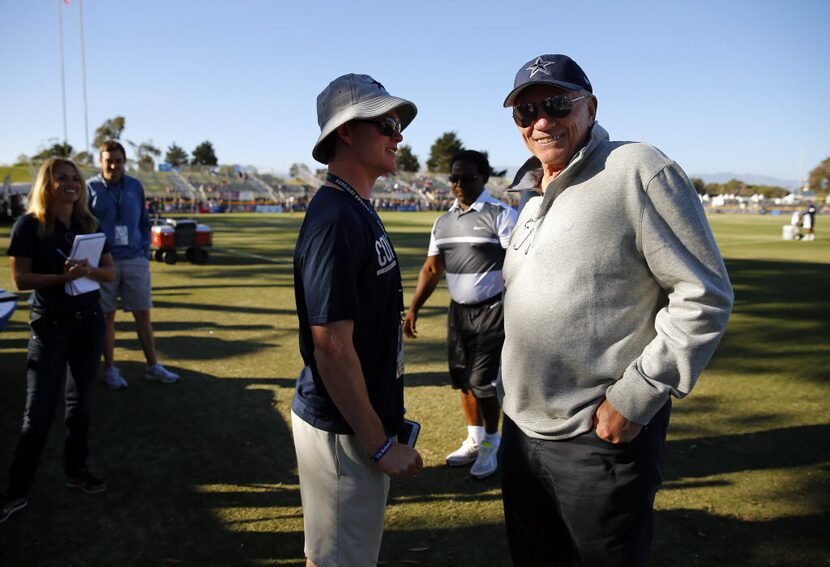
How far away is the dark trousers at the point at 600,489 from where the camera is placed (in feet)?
6.86

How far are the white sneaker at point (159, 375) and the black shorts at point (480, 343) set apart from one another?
3.39 m

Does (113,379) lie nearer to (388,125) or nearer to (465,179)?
(465,179)

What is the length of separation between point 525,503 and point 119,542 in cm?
247

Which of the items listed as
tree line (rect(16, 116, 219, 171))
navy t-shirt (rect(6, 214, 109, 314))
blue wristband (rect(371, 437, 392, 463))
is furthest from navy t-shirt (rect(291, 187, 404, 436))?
tree line (rect(16, 116, 219, 171))

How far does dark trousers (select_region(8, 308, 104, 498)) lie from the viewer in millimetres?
3668

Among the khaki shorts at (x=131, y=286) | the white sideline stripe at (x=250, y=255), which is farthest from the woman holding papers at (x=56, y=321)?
the white sideline stripe at (x=250, y=255)

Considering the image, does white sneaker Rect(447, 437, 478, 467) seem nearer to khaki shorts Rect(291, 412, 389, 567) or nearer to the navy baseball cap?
khaki shorts Rect(291, 412, 389, 567)

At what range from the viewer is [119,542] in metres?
3.44

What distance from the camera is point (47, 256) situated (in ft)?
12.8

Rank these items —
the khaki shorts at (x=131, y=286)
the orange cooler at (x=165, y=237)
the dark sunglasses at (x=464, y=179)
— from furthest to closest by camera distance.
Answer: the orange cooler at (x=165, y=237) < the khaki shorts at (x=131, y=286) < the dark sunglasses at (x=464, y=179)

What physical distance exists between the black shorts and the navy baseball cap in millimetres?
2184

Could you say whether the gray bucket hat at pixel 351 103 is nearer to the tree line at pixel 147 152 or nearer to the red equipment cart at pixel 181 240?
the red equipment cart at pixel 181 240

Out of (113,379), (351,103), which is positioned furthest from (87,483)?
(351,103)

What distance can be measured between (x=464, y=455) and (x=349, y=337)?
9.38 ft
